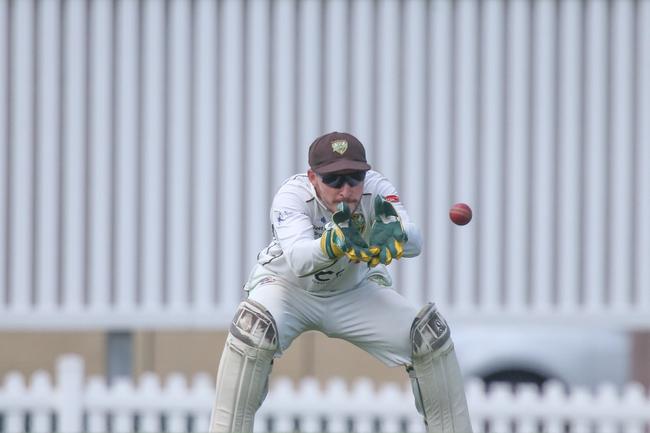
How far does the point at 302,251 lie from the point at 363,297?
647 millimetres

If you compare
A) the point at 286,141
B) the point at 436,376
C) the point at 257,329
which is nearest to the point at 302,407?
the point at 286,141

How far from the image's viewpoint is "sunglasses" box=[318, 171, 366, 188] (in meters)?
6.21

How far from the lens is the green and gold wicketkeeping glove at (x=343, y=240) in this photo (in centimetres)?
592

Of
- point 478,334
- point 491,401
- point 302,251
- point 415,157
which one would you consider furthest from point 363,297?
point 478,334

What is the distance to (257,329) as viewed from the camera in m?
6.41

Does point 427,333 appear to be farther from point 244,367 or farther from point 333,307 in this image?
point 244,367

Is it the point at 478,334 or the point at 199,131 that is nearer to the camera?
the point at 199,131

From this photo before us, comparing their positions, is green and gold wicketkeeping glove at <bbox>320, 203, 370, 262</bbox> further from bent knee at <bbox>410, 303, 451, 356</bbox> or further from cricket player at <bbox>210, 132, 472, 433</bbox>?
bent knee at <bbox>410, 303, 451, 356</bbox>

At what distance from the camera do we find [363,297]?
6.59m

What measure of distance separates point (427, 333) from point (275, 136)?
411 cm

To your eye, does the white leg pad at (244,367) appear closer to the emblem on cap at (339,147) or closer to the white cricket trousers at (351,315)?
the white cricket trousers at (351,315)

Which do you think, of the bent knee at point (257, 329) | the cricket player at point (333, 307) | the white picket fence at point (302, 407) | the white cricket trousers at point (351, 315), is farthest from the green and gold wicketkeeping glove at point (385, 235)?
the white picket fence at point (302, 407)

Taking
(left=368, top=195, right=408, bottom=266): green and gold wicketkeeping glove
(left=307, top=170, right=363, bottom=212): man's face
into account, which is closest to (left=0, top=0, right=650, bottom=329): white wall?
(left=307, top=170, right=363, bottom=212): man's face

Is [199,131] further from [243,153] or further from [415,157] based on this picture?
[415,157]
